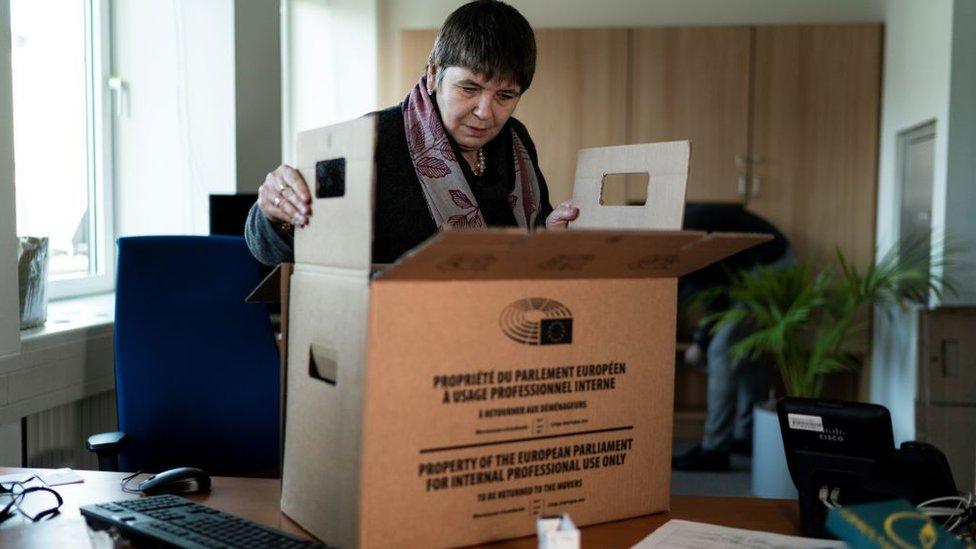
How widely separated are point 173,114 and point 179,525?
261 centimetres

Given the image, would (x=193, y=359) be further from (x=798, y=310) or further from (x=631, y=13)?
(x=631, y=13)

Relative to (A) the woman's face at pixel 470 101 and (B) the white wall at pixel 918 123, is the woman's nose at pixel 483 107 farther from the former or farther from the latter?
(B) the white wall at pixel 918 123

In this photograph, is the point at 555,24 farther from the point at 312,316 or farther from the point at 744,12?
the point at 312,316

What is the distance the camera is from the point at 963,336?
11.6ft

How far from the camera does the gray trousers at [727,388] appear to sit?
15.1 feet

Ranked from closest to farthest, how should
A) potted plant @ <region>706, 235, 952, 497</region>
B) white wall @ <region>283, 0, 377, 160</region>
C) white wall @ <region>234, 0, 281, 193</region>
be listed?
white wall @ <region>234, 0, 281, 193</region> < potted plant @ <region>706, 235, 952, 497</region> < white wall @ <region>283, 0, 377, 160</region>

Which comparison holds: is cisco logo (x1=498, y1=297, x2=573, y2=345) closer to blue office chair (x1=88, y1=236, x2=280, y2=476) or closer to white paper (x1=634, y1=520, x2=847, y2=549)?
white paper (x1=634, y1=520, x2=847, y2=549)

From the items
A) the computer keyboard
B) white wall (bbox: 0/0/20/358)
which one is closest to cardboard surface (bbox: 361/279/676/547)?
the computer keyboard

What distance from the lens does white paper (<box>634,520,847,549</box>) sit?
111 centimetres

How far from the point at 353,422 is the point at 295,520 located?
248 mm

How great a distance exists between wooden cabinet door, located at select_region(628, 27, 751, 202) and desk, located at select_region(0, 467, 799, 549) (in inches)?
149

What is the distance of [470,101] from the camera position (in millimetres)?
1561

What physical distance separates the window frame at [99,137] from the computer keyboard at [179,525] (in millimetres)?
2227

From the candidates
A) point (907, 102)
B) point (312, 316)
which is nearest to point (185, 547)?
point (312, 316)
